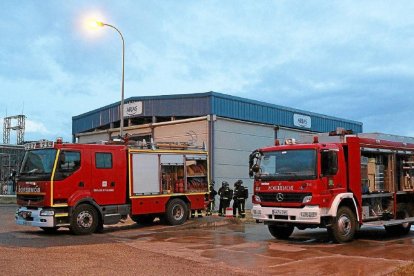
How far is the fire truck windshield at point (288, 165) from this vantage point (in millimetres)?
12734

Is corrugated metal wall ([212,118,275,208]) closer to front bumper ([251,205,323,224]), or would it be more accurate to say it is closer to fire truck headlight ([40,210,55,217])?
front bumper ([251,205,323,224])

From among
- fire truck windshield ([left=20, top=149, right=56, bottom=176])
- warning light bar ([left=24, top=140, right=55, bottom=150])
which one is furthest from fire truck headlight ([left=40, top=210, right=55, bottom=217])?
warning light bar ([left=24, top=140, right=55, bottom=150])

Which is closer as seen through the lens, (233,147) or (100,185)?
(100,185)

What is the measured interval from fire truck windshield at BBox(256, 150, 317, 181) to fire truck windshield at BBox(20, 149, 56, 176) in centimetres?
589

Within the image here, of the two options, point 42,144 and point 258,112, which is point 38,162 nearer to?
point 42,144

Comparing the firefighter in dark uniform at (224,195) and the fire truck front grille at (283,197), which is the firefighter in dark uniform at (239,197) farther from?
the fire truck front grille at (283,197)

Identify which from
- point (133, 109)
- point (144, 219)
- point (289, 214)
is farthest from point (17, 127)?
point (289, 214)

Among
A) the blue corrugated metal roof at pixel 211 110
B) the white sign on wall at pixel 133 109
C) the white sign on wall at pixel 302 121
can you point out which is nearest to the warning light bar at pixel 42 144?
the blue corrugated metal roof at pixel 211 110

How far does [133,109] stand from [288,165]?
19850 mm

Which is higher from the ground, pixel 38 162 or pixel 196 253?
pixel 38 162

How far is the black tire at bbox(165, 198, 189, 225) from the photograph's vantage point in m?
17.4

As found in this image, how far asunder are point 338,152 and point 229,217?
7.77 meters

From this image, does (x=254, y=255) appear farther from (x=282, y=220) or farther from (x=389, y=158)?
(x=389, y=158)

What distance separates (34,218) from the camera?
47.0 feet
